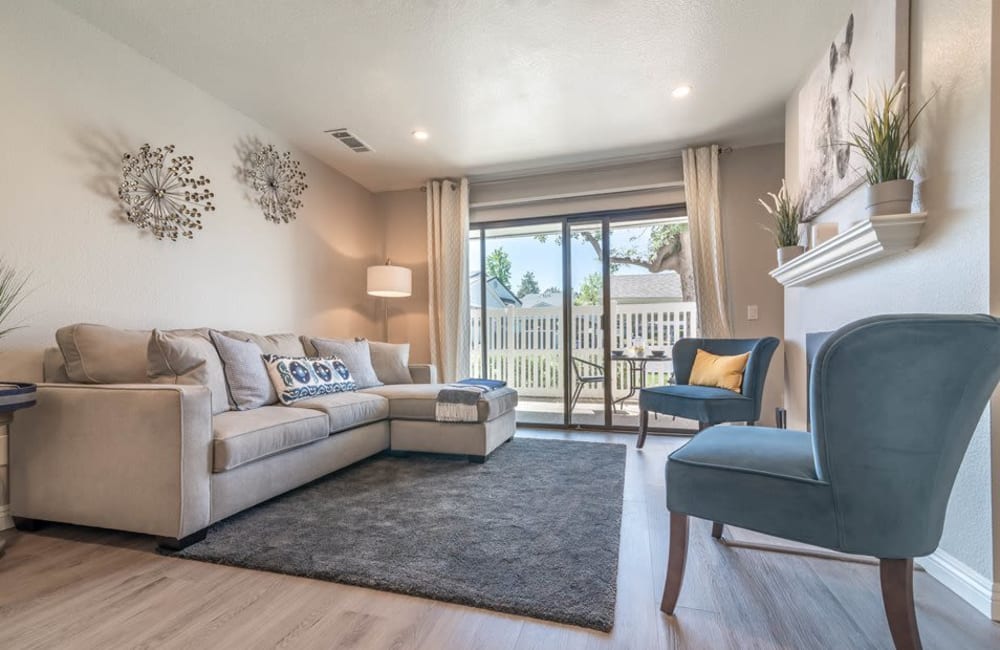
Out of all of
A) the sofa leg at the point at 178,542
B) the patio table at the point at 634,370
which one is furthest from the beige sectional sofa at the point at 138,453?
the patio table at the point at 634,370

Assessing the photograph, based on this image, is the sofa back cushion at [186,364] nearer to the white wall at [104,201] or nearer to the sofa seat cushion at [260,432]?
the sofa seat cushion at [260,432]

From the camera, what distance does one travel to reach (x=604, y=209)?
165 inches

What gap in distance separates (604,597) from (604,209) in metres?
3.46

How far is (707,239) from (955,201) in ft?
7.40

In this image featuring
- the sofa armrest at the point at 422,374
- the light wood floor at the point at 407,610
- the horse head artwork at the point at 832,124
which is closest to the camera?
the light wood floor at the point at 407,610

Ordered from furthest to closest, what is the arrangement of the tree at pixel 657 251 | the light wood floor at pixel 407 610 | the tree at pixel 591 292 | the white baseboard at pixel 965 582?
the tree at pixel 591 292, the tree at pixel 657 251, the white baseboard at pixel 965 582, the light wood floor at pixel 407 610

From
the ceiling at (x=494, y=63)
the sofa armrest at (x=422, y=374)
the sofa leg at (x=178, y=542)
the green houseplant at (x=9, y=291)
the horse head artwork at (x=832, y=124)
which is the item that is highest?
the ceiling at (x=494, y=63)

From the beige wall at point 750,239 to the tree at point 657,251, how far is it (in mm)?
436

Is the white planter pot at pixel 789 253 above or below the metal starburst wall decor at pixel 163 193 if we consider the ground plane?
below

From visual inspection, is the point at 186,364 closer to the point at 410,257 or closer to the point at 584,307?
the point at 410,257

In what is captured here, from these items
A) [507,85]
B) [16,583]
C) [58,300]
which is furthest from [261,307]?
[507,85]

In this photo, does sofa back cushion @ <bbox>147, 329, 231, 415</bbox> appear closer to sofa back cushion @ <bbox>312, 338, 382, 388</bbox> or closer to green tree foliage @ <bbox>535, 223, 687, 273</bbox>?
sofa back cushion @ <bbox>312, 338, 382, 388</bbox>

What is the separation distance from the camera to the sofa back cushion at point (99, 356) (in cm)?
202

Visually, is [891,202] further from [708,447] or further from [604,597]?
[604,597]
